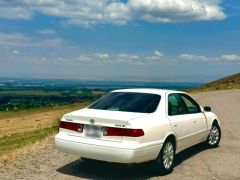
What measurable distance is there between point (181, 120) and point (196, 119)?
36.8 inches

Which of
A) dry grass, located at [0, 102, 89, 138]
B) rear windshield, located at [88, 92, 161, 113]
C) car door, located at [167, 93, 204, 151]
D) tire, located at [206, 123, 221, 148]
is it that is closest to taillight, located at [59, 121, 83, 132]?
rear windshield, located at [88, 92, 161, 113]

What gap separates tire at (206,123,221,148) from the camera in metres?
10.6

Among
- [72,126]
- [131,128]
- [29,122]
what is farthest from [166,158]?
[29,122]

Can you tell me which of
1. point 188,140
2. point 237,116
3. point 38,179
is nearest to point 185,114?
point 188,140

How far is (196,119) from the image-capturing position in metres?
9.42

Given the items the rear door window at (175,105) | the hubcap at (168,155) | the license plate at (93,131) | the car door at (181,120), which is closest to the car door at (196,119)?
the car door at (181,120)

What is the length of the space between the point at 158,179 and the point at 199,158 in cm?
223

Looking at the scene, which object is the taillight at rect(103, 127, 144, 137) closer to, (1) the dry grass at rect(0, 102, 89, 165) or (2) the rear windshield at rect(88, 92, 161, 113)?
(2) the rear windshield at rect(88, 92, 161, 113)

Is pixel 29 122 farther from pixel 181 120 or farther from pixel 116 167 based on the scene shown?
pixel 181 120

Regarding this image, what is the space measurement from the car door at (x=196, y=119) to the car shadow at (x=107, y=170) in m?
0.77

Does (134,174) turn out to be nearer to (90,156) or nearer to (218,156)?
(90,156)

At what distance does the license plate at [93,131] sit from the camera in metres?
7.36

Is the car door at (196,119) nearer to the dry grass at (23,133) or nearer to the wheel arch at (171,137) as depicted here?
the wheel arch at (171,137)

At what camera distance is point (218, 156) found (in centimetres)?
969
